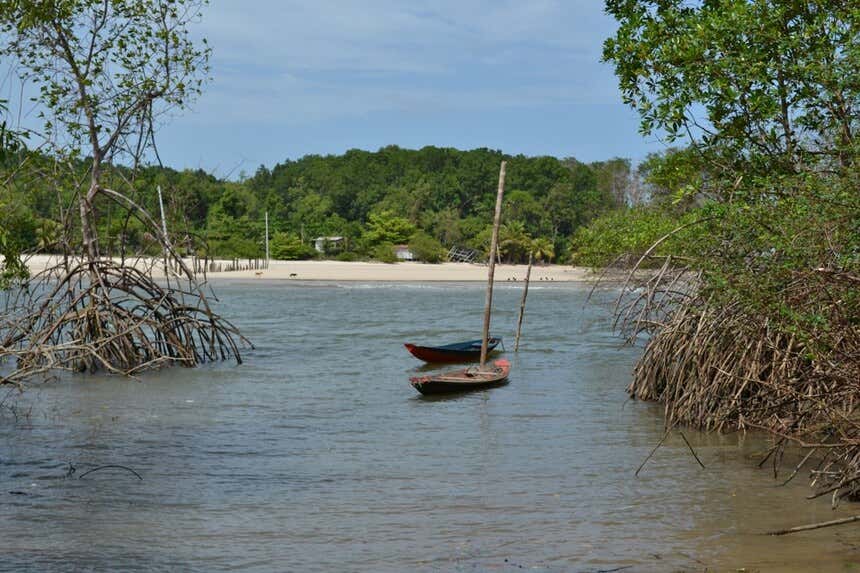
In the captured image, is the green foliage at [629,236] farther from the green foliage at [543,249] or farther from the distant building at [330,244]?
the distant building at [330,244]

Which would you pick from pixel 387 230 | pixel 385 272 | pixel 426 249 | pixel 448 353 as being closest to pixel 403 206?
pixel 387 230

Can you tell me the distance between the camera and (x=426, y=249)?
66250mm

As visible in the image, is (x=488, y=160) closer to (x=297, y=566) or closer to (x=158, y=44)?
(x=158, y=44)

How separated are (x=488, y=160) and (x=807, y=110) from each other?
264 feet

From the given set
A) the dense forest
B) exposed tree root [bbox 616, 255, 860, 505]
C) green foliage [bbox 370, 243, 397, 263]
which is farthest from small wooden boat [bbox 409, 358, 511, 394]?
green foliage [bbox 370, 243, 397, 263]

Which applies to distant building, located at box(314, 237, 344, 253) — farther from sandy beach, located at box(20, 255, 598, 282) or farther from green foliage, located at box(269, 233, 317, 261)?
sandy beach, located at box(20, 255, 598, 282)

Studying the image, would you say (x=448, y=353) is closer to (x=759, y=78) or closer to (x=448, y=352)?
(x=448, y=352)

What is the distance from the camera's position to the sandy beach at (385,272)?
182ft

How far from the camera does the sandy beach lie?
5547 centimetres

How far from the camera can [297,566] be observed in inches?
A: 280

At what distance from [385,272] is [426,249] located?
7.82 m

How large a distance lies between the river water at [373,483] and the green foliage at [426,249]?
48297mm

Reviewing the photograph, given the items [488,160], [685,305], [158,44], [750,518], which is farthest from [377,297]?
[488,160]

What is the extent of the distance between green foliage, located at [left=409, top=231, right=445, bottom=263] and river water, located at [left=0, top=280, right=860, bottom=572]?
48.3m
